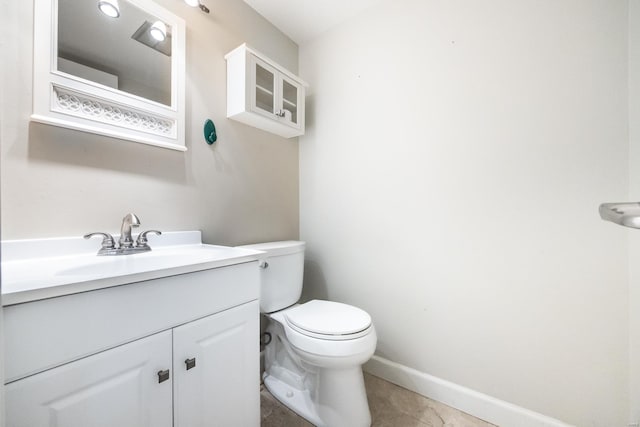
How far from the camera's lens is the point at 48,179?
2.82 ft

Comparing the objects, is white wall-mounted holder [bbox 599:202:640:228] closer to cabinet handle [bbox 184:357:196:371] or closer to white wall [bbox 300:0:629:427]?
white wall [bbox 300:0:629:427]

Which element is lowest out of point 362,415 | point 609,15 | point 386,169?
point 362,415

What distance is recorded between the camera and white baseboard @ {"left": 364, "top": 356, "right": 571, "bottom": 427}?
3.53ft

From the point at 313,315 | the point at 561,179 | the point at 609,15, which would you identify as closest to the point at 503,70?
the point at 609,15

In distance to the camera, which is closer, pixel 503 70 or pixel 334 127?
pixel 503 70

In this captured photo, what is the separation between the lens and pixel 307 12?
155 cm

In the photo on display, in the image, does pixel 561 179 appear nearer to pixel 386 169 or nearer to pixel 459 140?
pixel 459 140

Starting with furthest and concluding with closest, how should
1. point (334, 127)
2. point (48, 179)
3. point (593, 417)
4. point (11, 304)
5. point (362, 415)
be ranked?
point (334, 127) < point (362, 415) < point (593, 417) < point (48, 179) < point (11, 304)

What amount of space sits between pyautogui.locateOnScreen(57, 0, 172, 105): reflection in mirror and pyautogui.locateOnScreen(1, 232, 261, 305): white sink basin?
0.61 m

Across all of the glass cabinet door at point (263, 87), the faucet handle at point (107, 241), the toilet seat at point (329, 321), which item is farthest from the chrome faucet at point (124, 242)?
the glass cabinet door at point (263, 87)

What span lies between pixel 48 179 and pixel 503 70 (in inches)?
72.2

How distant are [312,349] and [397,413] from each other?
581 millimetres

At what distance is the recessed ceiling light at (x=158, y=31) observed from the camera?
3.66 ft

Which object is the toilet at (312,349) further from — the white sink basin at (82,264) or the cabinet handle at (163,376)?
the cabinet handle at (163,376)
